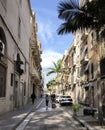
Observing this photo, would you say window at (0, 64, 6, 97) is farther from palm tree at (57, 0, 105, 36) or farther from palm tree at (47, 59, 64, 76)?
palm tree at (47, 59, 64, 76)

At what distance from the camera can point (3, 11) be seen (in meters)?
23.7

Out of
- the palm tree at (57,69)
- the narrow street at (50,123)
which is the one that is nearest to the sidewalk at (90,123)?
the narrow street at (50,123)

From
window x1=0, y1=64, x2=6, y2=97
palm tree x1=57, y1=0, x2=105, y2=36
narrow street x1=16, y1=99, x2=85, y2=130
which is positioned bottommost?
narrow street x1=16, y1=99, x2=85, y2=130

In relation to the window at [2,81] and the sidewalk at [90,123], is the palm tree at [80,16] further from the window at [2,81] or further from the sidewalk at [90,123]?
the window at [2,81]

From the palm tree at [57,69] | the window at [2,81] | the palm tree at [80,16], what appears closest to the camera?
the palm tree at [80,16]

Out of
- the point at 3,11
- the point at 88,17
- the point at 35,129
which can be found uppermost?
the point at 3,11

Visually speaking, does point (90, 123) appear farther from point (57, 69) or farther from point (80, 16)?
point (57, 69)

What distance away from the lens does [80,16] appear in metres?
16.7

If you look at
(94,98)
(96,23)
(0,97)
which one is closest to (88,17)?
(96,23)

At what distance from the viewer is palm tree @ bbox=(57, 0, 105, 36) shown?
15.9 m

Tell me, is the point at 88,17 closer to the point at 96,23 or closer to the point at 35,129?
the point at 96,23

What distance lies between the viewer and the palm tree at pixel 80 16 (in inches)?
627

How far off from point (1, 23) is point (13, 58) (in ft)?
24.4

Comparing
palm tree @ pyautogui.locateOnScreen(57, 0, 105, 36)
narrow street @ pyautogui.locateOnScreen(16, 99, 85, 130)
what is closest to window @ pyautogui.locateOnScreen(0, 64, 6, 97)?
narrow street @ pyautogui.locateOnScreen(16, 99, 85, 130)
